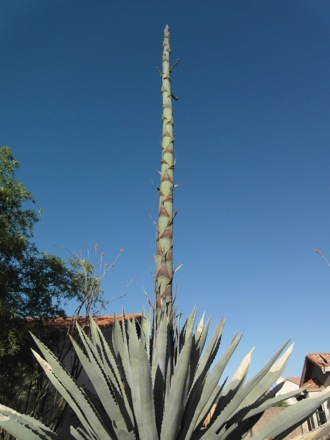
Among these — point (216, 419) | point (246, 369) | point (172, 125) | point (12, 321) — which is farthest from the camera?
point (12, 321)

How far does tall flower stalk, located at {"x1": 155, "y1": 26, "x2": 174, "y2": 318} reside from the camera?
2680 millimetres

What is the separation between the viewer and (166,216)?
2.91 m

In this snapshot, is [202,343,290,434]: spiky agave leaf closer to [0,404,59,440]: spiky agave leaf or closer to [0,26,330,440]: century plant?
[0,26,330,440]: century plant

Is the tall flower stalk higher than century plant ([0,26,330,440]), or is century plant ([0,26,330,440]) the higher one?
the tall flower stalk

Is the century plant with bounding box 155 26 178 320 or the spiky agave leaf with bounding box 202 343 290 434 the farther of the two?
the century plant with bounding box 155 26 178 320

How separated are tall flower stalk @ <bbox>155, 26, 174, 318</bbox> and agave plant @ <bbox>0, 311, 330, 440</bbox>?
0.22m

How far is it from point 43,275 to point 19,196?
2162 mm

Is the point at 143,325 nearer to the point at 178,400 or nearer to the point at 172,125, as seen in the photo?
the point at 178,400

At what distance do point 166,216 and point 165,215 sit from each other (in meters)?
0.01

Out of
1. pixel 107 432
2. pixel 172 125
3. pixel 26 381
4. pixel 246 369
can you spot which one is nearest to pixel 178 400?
pixel 107 432

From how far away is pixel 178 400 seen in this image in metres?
2.12

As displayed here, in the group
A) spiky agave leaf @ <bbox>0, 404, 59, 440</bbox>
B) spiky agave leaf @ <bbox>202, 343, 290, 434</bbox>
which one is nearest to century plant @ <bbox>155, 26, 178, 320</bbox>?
spiky agave leaf @ <bbox>202, 343, 290, 434</bbox>

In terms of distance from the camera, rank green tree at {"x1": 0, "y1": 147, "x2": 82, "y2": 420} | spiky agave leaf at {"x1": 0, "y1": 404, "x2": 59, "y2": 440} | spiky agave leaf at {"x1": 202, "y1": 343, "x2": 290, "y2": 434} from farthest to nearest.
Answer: green tree at {"x1": 0, "y1": 147, "x2": 82, "y2": 420} < spiky agave leaf at {"x1": 202, "y1": 343, "x2": 290, "y2": 434} < spiky agave leaf at {"x1": 0, "y1": 404, "x2": 59, "y2": 440}

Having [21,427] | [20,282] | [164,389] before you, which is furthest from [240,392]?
[20,282]
